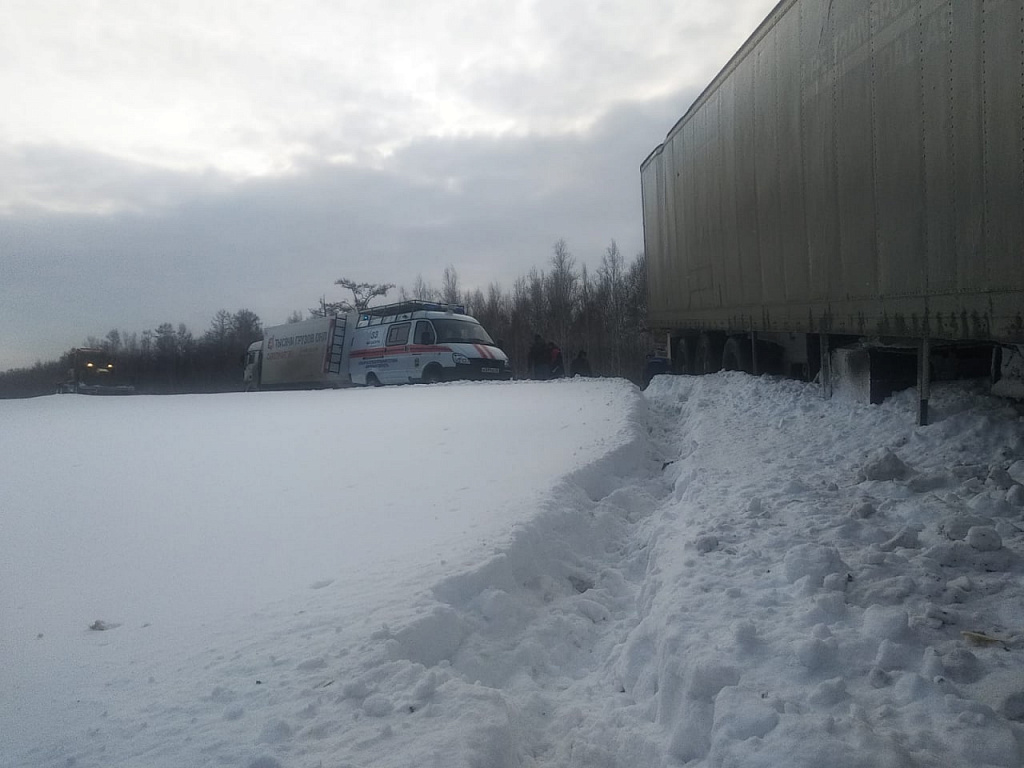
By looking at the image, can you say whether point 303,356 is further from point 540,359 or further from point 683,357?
point 683,357

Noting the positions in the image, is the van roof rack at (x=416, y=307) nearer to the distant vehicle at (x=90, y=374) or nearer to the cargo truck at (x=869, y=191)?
the cargo truck at (x=869, y=191)

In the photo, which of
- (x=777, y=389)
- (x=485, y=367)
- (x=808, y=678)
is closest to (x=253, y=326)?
(x=485, y=367)

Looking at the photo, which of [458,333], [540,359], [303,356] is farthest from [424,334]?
[303,356]

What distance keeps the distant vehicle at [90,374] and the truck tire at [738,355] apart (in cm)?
3349

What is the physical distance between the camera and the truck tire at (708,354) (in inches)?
534

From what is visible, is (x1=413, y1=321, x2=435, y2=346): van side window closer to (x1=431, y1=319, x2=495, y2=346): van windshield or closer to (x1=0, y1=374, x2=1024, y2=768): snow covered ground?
(x1=431, y1=319, x2=495, y2=346): van windshield

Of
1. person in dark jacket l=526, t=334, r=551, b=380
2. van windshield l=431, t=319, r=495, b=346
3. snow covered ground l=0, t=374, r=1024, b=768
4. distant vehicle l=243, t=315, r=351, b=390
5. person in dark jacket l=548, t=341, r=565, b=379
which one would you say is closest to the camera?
snow covered ground l=0, t=374, r=1024, b=768

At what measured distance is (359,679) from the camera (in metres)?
3.30

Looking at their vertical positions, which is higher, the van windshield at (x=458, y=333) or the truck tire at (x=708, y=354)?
the van windshield at (x=458, y=333)

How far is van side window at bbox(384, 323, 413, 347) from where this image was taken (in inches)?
890

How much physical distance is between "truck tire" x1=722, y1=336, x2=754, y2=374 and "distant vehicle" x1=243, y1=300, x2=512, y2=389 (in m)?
9.70

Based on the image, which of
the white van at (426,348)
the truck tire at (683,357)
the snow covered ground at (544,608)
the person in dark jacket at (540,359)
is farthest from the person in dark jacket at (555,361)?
the snow covered ground at (544,608)

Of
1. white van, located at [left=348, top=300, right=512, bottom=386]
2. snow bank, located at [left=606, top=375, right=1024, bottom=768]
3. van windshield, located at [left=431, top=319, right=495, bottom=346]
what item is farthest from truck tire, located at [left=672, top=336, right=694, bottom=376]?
snow bank, located at [left=606, top=375, right=1024, bottom=768]

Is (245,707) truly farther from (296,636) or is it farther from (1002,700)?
(1002,700)
